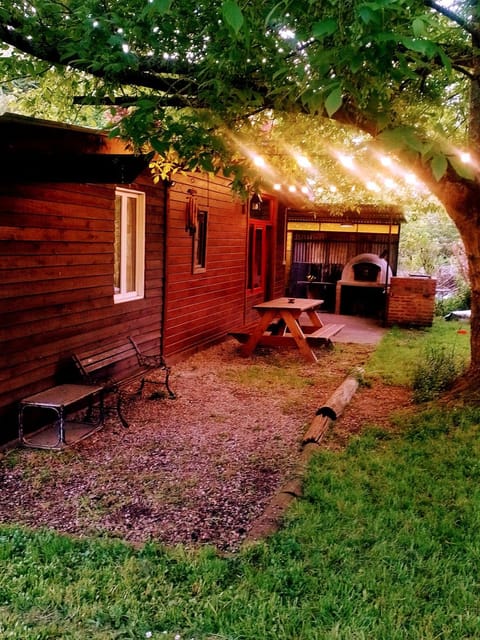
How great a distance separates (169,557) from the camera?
3102 mm

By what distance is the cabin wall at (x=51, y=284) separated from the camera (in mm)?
4871

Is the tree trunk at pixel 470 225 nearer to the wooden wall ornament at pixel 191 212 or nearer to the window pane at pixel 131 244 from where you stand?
the window pane at pixel 131 244

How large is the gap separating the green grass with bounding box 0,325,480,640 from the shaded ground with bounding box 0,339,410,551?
35cm

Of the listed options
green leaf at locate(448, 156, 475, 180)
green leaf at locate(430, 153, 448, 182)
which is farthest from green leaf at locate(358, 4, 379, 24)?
green leaf at locate(448, 156, 475, 180)

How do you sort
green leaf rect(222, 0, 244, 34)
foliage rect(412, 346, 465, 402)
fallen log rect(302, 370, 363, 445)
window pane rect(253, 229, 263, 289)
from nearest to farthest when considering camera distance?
1. green leaf rect(222, 0, 244, 34)
2. fallen log rect(302, 370, 363, 445)
3. foliage rect(412, 346, 465, 402)
4. window pane rect(253, 229, 263, 289)

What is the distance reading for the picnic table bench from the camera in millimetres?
4977

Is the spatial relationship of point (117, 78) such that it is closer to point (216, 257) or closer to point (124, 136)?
point (124, 136)

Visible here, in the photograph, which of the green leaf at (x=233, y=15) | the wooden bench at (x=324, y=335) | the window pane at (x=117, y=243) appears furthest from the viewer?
the wooden bench at (x=324, y=335)

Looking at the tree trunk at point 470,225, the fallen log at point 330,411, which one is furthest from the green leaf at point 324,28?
the fallen log at point 330,411

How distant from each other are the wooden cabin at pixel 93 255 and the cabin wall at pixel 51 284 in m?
0.01

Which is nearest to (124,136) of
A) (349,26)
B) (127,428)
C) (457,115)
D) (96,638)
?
(349,26)

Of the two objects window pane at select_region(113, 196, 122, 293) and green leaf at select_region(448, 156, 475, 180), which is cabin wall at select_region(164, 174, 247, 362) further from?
green leaf at select_region(448, 156, 475, 180)

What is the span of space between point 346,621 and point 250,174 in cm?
351

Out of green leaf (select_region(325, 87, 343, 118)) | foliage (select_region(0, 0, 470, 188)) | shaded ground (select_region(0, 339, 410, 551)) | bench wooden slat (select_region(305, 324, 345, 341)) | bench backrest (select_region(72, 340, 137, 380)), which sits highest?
foliage (select_region(0, 0, 470, 188))
